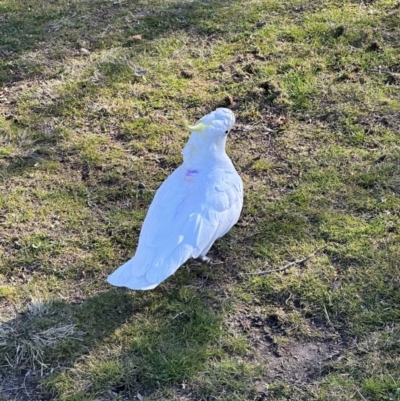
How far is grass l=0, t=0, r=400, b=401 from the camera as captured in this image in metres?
2.98

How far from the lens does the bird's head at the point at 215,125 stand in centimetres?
329

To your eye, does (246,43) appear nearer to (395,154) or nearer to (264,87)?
(264,87)

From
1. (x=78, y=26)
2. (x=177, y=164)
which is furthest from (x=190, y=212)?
(x=78, y=26)

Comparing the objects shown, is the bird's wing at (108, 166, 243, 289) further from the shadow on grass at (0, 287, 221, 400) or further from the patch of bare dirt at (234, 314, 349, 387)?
the patch of bare dirt at (234, 314, 349, 387)

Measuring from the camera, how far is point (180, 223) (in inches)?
121

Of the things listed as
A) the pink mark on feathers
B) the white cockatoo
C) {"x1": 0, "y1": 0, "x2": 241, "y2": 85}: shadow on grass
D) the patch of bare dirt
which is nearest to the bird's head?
the white cockatoo

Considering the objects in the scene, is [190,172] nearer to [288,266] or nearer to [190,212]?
[190,212]

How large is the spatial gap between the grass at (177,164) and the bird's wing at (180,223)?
330mm

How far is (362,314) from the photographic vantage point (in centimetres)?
316

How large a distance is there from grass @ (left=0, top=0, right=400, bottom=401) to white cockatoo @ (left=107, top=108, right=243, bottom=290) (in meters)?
0.33

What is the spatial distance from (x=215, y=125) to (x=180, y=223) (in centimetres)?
57

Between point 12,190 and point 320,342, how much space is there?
2.13 m

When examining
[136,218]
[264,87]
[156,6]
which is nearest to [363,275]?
[136,218]

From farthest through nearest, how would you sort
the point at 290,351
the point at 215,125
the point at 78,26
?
the point at 78,26 < the point at 215,125 < the point at 290,351
